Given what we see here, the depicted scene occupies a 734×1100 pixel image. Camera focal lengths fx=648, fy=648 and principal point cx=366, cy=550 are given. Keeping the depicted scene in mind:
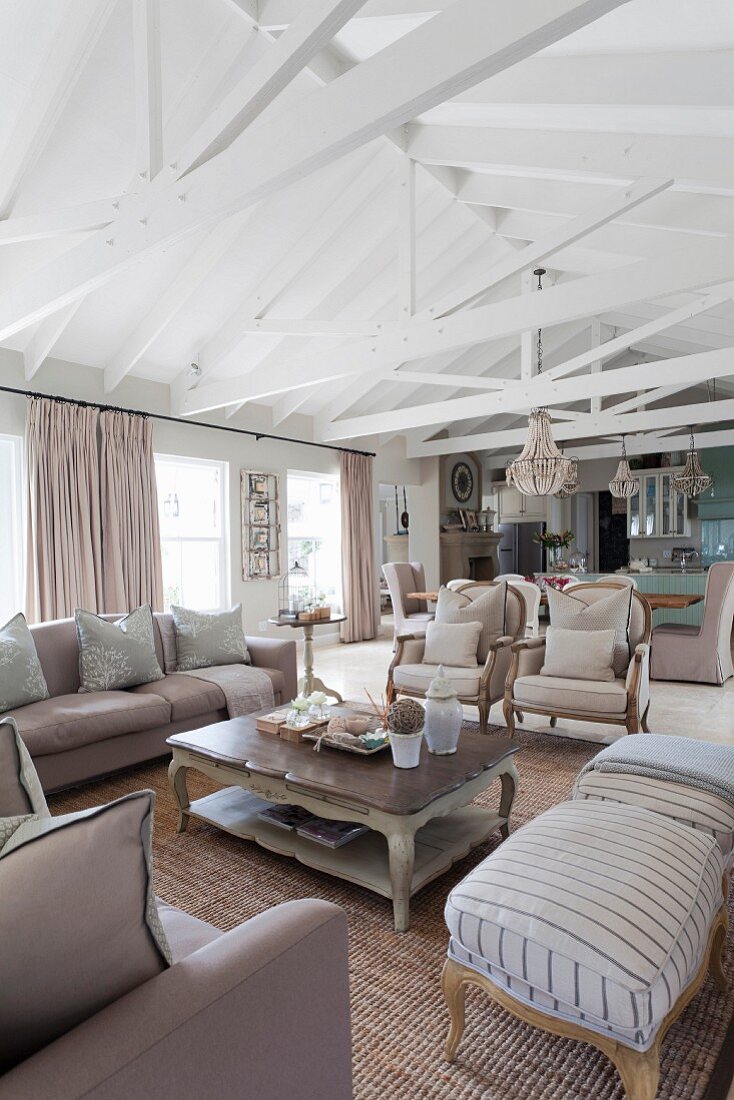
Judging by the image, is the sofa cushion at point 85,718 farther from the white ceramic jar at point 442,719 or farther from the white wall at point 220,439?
the white wall at point 220,439

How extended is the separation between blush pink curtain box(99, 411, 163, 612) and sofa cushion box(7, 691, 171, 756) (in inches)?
85.6

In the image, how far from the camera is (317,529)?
8414 millimetres

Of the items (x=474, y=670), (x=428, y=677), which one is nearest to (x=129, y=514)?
(x=428, y=677)

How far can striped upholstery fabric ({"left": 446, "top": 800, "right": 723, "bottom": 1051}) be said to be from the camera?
1.26 meters

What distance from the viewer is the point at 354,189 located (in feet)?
14.9

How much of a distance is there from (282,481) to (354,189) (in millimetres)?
3581

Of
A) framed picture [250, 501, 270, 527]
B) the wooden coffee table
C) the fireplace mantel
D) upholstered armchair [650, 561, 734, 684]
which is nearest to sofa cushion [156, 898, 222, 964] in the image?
the wooden coffee table

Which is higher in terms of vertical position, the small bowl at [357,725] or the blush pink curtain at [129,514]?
the blush pink curtain at [129,514]

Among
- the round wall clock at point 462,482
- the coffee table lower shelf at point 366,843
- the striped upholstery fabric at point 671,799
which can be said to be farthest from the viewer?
the round wall clock at point 462,482

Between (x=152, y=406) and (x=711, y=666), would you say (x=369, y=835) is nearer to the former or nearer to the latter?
(x=711, y=666)

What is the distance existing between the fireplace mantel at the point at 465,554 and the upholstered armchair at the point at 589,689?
19.0 feet

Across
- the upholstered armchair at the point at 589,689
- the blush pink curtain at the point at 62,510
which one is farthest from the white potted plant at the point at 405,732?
the blush pink curtain at the point at 62,510

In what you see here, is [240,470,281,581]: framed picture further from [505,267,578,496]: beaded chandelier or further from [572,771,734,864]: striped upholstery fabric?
[572,771,734,864]: striped upholstery fabric

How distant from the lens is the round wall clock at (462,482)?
10.4 meters
